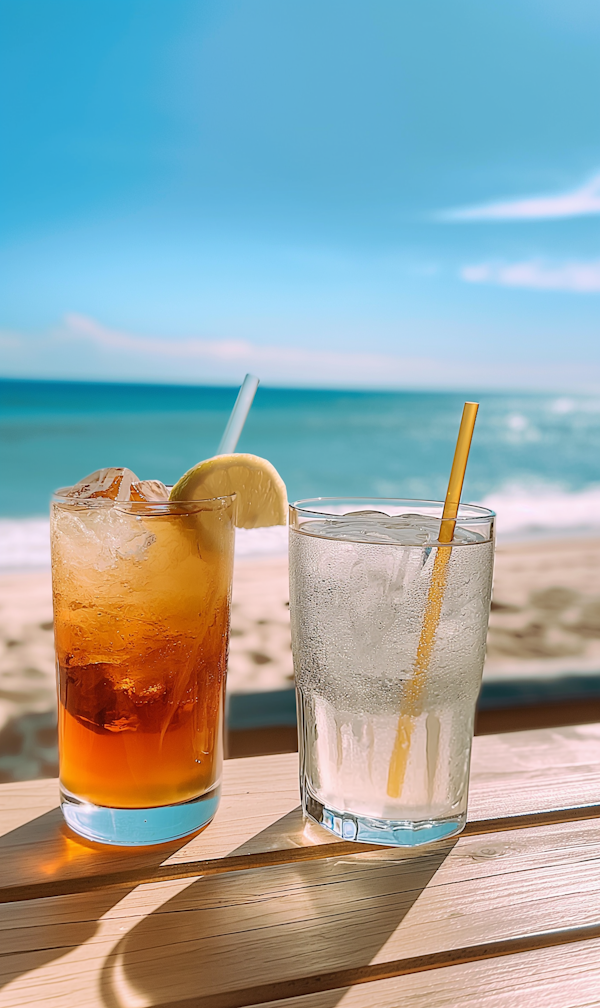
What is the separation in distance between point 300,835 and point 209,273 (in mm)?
23384

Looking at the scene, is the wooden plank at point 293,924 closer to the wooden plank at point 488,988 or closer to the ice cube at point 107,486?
the wooden plank at point 488,988

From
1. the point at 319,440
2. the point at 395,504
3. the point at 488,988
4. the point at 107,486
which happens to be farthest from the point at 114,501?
the point at 319,440

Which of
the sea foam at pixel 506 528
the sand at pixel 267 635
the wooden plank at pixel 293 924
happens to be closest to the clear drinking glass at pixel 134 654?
the wooden plank at pixel 293 924

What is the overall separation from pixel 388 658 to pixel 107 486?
1.12 feet

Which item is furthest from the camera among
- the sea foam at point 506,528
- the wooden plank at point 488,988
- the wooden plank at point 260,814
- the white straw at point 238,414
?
the sea foam at point 506,528

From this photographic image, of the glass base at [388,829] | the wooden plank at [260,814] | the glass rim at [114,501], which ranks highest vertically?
the glass rim at [114,501]

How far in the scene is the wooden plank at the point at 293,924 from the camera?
57cm

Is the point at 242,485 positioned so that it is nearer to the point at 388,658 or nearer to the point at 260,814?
the point at 388,658

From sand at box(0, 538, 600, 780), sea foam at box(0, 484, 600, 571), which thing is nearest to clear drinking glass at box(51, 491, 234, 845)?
sea foam at box(0, 484, 600, 571)

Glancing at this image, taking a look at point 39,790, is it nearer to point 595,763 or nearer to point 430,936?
point 430,936

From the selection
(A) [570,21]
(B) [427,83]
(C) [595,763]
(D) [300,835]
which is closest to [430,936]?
(D) [300,835]

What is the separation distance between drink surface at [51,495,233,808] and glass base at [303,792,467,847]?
157 millimetres

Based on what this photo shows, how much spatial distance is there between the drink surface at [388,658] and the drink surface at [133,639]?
0.41 feet

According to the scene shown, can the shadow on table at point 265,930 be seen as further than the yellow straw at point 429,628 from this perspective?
No
